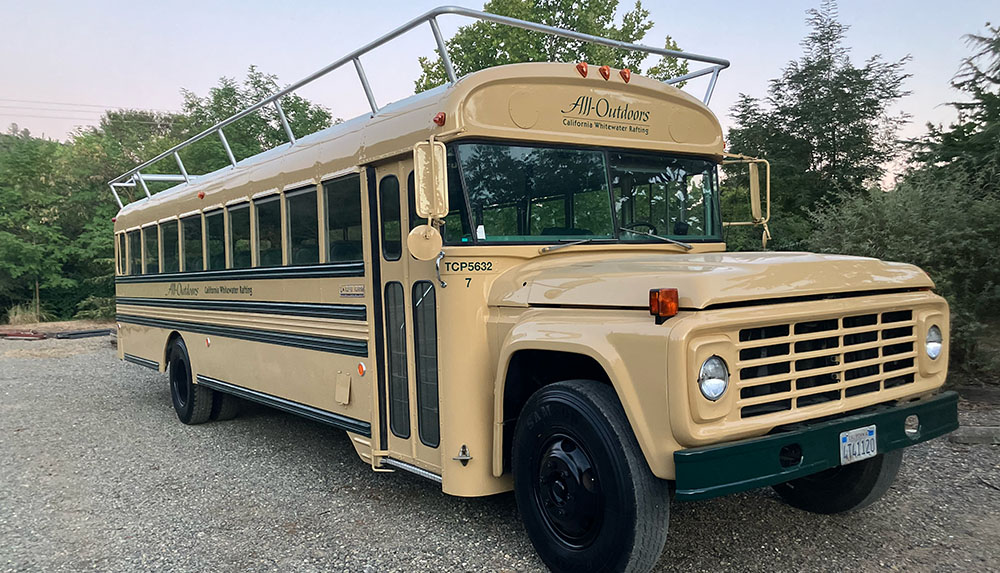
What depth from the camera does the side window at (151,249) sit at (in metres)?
8.23

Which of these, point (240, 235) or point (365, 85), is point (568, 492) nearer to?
point (365, 85)

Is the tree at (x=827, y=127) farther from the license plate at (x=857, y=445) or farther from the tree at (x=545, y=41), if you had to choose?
the license plate at (x=857, y=445)

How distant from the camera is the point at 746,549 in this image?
→ 3.77 m

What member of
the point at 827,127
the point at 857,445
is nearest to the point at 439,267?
the point at 857,445

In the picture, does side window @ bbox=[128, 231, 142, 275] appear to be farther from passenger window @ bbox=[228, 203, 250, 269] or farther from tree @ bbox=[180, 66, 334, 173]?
tree @ bbox=[180, 66, 334, 173]

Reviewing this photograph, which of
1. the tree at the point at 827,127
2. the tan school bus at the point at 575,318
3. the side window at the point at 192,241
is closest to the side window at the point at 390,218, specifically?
the tan school bus at the point at 575,318

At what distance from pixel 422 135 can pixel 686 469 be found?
2.24m

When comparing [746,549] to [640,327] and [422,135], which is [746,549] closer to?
[640,327]

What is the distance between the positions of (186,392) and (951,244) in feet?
25.5

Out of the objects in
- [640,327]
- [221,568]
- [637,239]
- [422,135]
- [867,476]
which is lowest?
[221,568]

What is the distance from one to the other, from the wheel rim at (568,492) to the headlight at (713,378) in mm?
672

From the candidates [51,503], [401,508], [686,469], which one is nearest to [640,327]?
[686,469]

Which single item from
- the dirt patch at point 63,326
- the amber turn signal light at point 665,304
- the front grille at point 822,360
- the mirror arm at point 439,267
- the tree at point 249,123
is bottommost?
the dirt patch at point 63,326

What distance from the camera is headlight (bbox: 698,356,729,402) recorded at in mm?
2820
